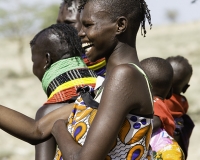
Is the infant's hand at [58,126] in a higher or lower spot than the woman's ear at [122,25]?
lower

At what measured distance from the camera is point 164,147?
3.42 meters

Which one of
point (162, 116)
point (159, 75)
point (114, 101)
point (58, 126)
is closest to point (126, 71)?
point (114, 101)

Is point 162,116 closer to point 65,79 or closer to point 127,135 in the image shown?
point 65,79

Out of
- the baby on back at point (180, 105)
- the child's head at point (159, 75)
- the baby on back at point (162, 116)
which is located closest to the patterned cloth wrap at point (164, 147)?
the baby on back at point (162, 116)

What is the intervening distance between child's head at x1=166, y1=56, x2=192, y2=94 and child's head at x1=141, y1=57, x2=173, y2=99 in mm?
802

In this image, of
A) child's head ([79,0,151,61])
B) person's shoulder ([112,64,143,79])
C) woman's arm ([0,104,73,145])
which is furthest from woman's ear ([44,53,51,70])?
person's shoulder ([112,64,143,79])

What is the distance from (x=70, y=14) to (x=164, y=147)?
5.50 feet

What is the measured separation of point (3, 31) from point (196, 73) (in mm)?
11504

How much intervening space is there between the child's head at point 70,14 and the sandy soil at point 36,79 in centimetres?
700

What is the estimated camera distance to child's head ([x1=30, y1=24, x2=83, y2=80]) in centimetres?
343

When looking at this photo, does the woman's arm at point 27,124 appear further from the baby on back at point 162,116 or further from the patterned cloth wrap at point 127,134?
the baby on back at point 162,116

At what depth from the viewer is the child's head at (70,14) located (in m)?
4.54

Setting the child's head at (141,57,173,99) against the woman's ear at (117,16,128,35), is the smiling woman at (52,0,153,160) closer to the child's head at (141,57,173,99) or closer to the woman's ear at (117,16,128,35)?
the woman's ear at (117,16,128,35)

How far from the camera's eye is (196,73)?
20.8 meters
